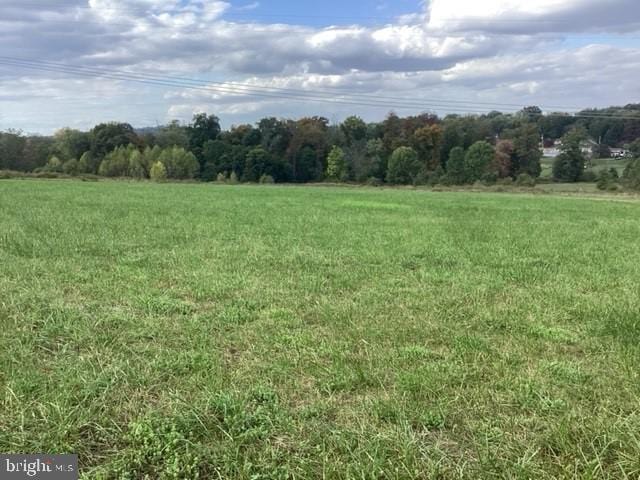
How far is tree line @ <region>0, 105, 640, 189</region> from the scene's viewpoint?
84438mm

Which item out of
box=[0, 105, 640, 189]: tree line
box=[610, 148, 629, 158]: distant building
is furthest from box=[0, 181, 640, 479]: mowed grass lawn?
box=[610, 148, 629, 158]: distant building

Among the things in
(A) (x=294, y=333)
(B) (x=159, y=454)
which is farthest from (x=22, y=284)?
(B) (x=159, y=454)

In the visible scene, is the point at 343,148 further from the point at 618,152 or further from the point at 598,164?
the point at 618,152

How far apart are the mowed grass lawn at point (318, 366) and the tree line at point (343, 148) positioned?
2923 inches

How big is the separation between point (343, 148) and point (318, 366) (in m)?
94.3

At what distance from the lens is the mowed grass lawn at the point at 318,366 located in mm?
3434

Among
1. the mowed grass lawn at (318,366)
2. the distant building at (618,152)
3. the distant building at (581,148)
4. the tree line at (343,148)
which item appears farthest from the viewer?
the distant building at (618,152)

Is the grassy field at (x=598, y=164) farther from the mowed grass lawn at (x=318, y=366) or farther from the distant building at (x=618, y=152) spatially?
the mowed grass lawn at (x=318, y=366)

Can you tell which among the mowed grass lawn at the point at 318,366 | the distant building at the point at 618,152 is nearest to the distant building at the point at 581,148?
the distant building at the point at 618,152

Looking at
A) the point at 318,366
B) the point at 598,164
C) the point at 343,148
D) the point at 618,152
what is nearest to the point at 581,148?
the point at 598,164

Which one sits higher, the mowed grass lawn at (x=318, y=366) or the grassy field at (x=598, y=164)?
the mowed grass lawn at (x=318, y=366)

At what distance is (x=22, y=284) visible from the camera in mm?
7750

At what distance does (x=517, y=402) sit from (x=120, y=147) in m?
93.5

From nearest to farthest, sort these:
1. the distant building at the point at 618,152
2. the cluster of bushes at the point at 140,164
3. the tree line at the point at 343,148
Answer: the cluster of bushes at the point at 140,164
the tree line at the point at 343,148
the distant building at the point at 618,152
